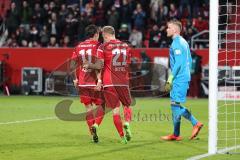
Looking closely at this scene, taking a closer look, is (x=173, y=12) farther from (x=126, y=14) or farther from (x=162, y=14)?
(x=126, y=14)

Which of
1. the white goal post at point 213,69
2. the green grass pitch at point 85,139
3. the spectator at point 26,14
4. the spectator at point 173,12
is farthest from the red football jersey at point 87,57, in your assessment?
the spectator at point 26,14

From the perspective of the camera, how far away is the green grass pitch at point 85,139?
416 inches

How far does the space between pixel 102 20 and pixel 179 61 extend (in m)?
16.6

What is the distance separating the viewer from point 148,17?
28781 mm

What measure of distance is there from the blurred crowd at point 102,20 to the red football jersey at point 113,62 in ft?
48.8

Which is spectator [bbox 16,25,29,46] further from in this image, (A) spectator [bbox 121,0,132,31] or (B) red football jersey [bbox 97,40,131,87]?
(B) red football jersey [bbox 97,40,131,87]

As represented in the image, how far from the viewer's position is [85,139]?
12.7 meters

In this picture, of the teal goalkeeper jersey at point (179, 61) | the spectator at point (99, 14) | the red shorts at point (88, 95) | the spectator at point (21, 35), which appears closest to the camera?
the teal goalkeeper jersey at point (179, 61)

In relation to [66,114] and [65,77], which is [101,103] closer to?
[66,114]

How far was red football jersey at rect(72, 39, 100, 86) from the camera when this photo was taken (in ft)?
41.6

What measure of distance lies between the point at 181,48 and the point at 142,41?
15.4m

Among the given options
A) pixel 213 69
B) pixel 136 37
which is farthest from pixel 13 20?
pixel 213 69

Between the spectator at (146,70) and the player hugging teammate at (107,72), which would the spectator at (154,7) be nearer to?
the spectator at (146,70)

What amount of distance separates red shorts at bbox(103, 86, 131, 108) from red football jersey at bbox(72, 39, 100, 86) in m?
0.67
